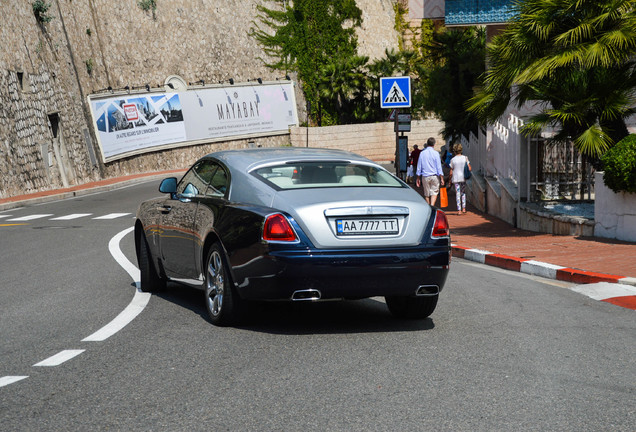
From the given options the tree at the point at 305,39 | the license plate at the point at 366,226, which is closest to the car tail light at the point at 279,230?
the license plate at the point at 366,226

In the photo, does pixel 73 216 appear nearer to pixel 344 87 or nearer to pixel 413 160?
pixel 413 160

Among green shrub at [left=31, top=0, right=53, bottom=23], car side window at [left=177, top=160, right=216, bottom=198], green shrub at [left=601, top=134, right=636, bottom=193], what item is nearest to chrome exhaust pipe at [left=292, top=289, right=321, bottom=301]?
car side window at [left=177, top=160, right=216, bottom=198]

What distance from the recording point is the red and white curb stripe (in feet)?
29.3

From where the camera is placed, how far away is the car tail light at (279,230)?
21.9 feet

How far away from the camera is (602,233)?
1378 centimetres

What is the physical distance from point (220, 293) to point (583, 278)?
184 inches

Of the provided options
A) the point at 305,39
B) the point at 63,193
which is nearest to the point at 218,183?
the point at 63,193

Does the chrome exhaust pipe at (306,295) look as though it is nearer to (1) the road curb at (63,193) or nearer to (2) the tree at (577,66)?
(2) the tree at (577,66)

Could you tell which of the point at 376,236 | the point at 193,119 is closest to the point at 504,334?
the point at 376,236

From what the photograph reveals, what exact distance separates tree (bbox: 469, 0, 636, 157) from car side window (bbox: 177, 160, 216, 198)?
728 centimetres

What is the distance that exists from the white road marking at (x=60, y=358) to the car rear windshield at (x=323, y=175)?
79.7 inches

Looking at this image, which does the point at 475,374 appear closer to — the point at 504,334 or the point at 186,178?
the point at 504,334

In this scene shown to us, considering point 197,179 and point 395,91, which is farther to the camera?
point 395,91

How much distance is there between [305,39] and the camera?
57812 millimetres
